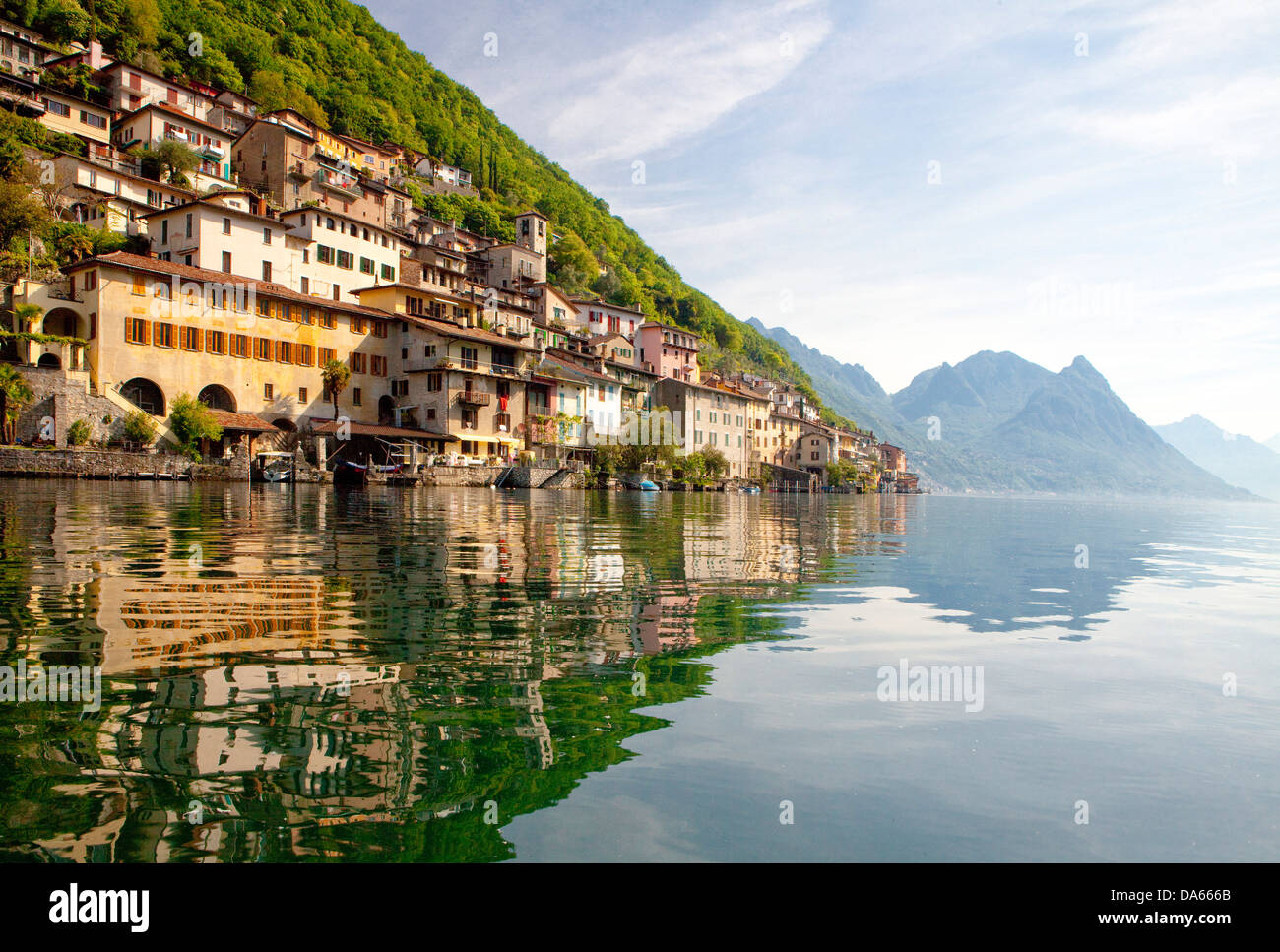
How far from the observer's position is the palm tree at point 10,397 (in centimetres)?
4394

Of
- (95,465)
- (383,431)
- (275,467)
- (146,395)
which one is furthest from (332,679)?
(383,431)

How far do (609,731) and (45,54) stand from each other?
10551cm

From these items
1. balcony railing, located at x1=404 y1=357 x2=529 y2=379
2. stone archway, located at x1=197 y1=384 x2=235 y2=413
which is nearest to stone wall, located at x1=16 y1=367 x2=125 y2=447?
stone archway, located at x1=197 y1=384 x2=235 y2=413

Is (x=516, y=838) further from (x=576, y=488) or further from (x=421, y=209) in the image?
(x=421, y=209)

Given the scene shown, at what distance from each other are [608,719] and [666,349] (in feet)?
351

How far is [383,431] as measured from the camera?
6338cm

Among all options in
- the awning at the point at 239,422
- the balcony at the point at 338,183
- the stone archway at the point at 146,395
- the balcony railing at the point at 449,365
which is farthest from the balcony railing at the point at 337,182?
the stone archway at the point at 146,395

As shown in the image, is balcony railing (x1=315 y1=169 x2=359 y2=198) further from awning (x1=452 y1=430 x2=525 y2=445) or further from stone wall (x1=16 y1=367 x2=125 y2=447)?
stone wall (x1=16 y1=367 x2=125 y2=447)

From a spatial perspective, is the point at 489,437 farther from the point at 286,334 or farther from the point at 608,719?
the point at 608,719

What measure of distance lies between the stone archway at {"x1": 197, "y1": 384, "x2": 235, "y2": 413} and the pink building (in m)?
59.6

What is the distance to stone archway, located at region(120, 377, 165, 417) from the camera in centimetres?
5328

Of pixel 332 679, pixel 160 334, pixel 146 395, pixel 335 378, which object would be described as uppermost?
pixel 160 334

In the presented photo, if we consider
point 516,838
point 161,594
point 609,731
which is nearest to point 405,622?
point 161,594
